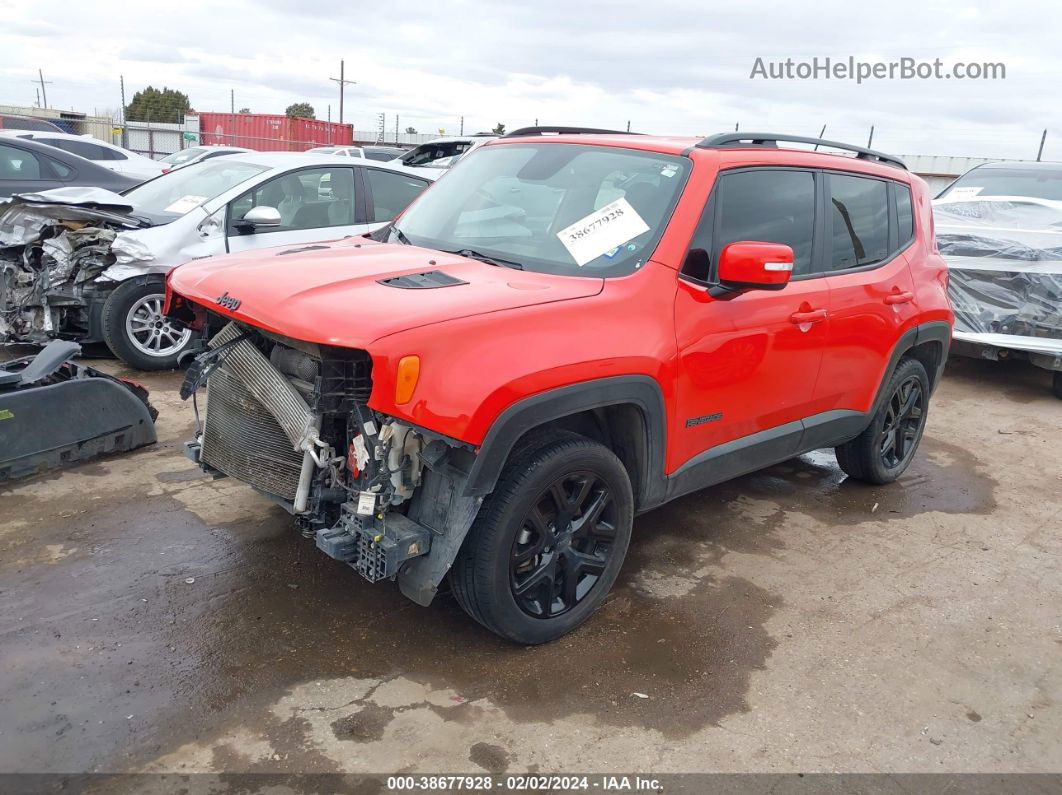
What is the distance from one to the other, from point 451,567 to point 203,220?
4.60m

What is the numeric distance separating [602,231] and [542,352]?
0.84 metres

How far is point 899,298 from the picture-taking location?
181 inches

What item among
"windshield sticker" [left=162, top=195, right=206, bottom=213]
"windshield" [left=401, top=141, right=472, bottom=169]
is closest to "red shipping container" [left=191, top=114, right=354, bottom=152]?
"windshield" [left=401, top=141, right=472, bottom=169]

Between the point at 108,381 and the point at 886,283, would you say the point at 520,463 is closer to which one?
the point at 886,283

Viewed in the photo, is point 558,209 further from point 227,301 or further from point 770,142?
point 227,301

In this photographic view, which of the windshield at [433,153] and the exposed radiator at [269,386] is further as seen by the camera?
the windshield at [433,153]

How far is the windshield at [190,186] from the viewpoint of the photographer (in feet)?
22.7

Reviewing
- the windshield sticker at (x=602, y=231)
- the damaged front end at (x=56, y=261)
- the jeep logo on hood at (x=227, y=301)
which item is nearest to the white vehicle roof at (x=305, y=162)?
the damaged front end at (x=56, y=261)

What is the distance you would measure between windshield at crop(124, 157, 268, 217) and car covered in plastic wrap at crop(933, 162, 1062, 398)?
21.0 feet

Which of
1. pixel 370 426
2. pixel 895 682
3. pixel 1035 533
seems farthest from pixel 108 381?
pixel 1035 533

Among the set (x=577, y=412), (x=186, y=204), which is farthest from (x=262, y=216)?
(x=577, y=412)

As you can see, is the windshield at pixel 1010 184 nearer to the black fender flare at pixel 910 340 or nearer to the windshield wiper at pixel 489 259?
the black fender flare at pixel 910 340

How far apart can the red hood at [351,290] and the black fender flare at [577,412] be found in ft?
1.15

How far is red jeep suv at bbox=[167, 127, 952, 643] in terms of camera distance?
282cm
